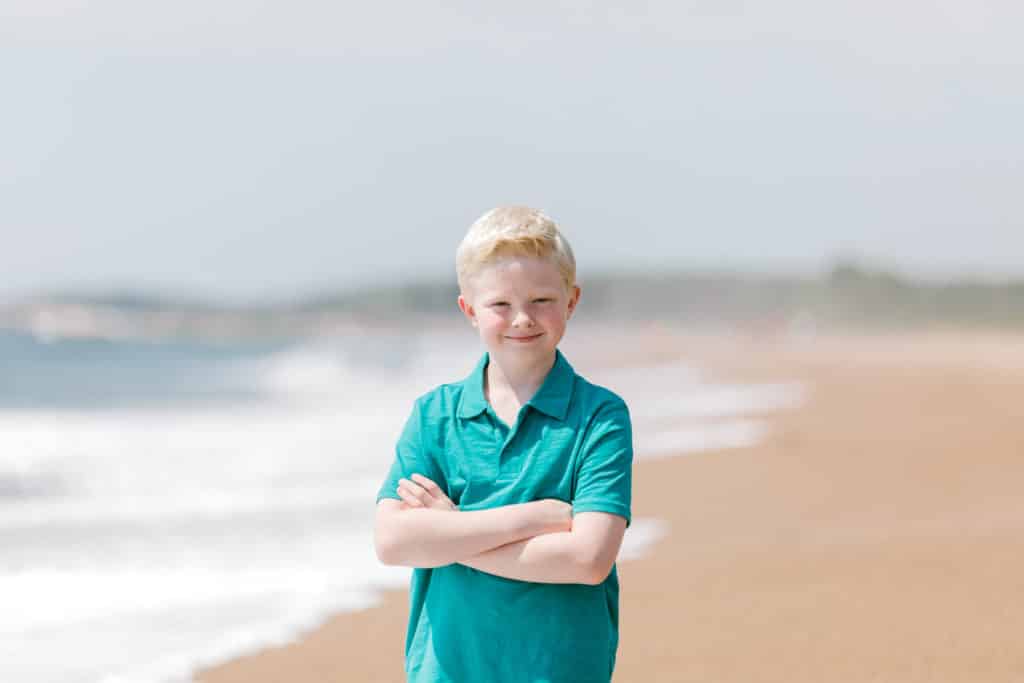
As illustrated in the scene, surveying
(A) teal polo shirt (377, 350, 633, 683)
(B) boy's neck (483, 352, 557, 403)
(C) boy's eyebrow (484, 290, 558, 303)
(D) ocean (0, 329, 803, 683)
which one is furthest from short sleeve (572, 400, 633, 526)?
(D) ocean (0, 329, 803, 683)

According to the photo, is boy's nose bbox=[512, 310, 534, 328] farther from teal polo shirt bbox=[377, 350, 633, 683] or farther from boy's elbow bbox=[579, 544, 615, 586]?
boy's elbow bbox=[579, 544, 615, 586]

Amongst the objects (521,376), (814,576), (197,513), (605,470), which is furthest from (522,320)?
(197,513)

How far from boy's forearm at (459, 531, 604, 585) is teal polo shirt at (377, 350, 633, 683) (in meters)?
0.05

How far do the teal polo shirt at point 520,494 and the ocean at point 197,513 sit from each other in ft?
7.68

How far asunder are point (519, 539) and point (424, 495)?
201 millimetres

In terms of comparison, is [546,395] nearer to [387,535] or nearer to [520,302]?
[520,302]

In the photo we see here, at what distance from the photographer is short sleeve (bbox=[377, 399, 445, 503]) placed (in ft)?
8.05

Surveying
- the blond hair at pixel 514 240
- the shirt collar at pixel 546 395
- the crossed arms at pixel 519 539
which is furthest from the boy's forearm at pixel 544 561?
the blond hair at pixel 514 240

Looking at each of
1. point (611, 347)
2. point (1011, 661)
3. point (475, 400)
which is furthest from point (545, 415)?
point (611, 347)

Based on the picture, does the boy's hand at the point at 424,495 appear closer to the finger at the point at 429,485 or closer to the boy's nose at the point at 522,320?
the finger at the point at 429,485

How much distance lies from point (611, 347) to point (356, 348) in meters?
7.71

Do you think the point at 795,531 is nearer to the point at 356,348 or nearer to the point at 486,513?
the point at 486,513

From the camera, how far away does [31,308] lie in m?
55.9

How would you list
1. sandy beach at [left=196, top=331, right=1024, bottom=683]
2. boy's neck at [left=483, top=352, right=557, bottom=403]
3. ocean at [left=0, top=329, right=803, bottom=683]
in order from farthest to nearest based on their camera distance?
1. ocean at [left=0, top=329, right=803, bottom=683]
2. sandy beach at [left=196, top=331, right=1024, bottom=683]
3. boy's neck at [left=483, top=352, right=557, bottom=403]
